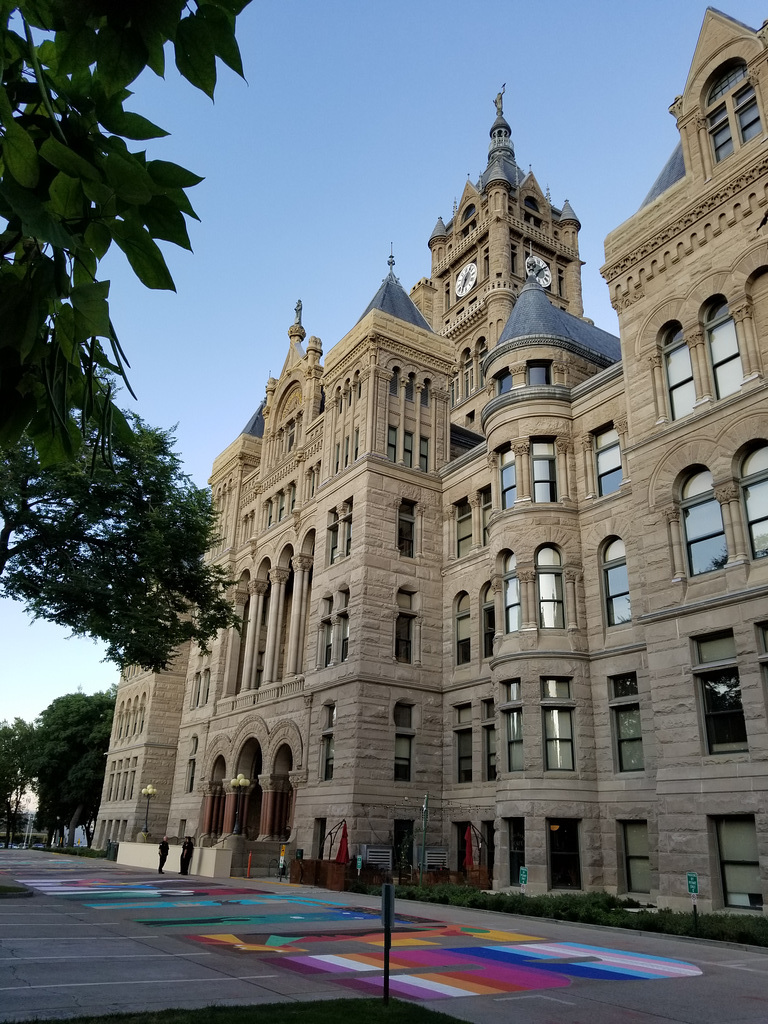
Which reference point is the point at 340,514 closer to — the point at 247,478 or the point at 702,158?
the point at 247,478

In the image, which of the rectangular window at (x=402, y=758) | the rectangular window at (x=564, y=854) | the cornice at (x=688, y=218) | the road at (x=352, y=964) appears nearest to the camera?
the road at (x=352, y=964)

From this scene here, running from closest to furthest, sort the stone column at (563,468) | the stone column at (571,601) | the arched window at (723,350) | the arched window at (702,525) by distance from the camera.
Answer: the arched window at (702,525), the arched window at (723,350), the stone column at (571,601), the stone column at (563,468)

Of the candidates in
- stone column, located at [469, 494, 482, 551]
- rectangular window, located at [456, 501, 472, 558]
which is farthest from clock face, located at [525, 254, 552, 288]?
stone column, located at [469, 494, 482, 551]

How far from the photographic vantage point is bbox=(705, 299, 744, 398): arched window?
2250 cm

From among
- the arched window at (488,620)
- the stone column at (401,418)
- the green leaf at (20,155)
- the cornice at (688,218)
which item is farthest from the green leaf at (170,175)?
the stone column at (401,418)

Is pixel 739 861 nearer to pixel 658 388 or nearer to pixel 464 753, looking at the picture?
pixel 658 388

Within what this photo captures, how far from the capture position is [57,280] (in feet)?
7.58

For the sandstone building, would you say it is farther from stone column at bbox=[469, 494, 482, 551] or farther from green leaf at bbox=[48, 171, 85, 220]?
green leaf at bbox=[48, 171, 85, 220]

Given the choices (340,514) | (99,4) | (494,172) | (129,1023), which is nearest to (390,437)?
(340,514)

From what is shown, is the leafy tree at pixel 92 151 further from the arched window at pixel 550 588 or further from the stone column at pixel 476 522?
the stone column at pixel 476 522

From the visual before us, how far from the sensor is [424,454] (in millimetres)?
37906

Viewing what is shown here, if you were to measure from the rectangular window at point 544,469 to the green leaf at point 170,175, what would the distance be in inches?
1094

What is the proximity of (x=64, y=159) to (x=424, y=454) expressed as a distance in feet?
118

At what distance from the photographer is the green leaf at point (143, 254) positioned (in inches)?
91.0
